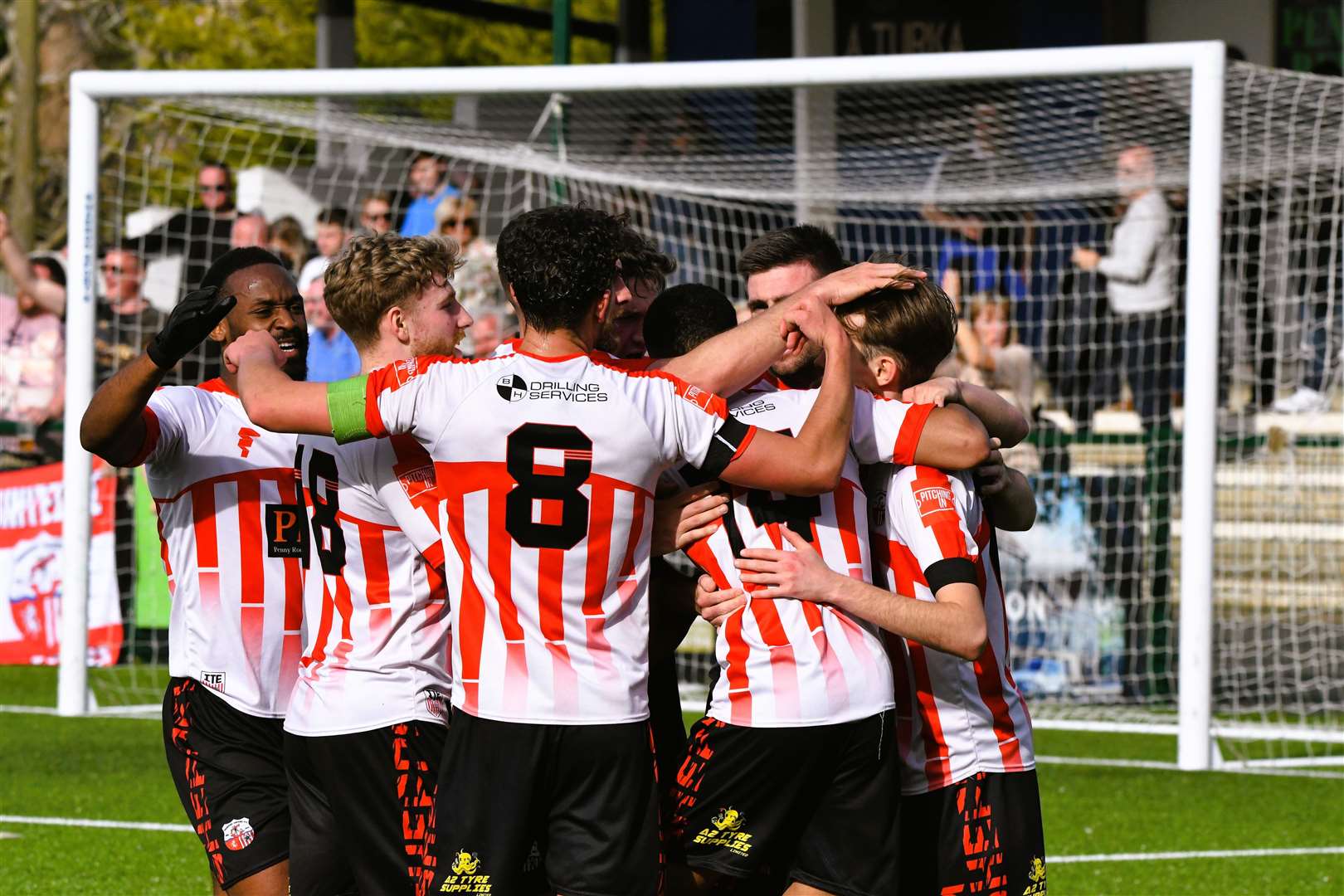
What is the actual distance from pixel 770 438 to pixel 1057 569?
7006 mm

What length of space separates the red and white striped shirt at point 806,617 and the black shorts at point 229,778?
4.11ft

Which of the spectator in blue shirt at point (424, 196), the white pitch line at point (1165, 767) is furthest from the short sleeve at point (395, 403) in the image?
the spectator in blue shirt at point (424, 196)

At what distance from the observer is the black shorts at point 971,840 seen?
356cm

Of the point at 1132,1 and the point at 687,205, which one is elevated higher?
the point at 1132,1

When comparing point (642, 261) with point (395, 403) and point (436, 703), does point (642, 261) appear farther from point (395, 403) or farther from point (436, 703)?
point (436, 703)

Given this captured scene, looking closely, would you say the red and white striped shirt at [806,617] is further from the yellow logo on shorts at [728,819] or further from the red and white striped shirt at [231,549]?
the red and white striped shirt at [231,549]

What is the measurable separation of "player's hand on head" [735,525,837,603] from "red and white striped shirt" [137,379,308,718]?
1.31 metres

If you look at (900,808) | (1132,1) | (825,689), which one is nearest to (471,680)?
(825,689)

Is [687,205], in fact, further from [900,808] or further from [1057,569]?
[900,808]

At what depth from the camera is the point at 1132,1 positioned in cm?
1517

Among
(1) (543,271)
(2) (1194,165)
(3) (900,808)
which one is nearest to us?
(1) (543,271)

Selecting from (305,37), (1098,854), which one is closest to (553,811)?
(1098,854)

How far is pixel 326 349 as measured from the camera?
10648 millimetres

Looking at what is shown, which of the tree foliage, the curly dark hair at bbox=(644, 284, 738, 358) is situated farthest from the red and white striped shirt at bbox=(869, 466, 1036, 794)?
the tree foliage
